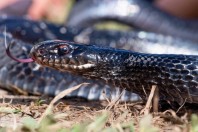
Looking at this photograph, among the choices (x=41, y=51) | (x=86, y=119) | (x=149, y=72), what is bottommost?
(x=86, y=119)

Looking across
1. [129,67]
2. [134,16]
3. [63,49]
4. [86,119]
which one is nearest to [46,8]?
[134,16]

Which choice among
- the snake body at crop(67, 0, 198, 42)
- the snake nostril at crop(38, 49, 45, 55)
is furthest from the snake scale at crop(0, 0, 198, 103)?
the snake body at crop(67, 0, 198, 42)

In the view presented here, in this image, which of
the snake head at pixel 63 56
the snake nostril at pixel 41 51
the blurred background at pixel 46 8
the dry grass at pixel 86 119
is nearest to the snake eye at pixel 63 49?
the snake head at pixel 63 56

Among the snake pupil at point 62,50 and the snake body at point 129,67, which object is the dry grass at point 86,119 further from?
the snake pupil at point 62,50

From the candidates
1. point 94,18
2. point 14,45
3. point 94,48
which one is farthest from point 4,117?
point 94,18

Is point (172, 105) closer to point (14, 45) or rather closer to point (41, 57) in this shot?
point (41, 57)

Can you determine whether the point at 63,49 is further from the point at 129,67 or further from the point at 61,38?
the point at 61,38

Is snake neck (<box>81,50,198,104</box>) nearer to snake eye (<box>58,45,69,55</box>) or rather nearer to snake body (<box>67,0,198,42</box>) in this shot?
snake eye (<box>58,45,69,55</box>)
